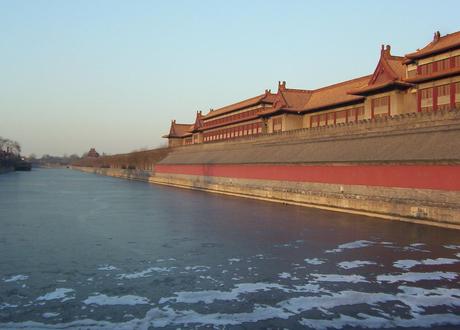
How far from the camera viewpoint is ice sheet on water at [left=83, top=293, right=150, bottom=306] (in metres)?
7.91

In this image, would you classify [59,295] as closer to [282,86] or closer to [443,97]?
[443,97]

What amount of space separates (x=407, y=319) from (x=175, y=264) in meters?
5.81

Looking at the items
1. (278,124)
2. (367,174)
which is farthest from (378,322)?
(278,124)

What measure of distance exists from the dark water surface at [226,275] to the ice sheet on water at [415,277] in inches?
1.1

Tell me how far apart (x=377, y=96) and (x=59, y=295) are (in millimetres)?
26368

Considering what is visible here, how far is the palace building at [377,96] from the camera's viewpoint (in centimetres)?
2466

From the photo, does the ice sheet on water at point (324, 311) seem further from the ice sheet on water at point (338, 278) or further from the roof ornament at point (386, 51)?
the roof ornament at point (386, 51)

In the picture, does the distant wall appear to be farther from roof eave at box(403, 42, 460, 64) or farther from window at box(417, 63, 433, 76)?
window at box(417, 63, 433, 76)

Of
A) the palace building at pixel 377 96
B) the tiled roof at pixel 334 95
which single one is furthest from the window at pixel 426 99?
the tiled roof at pixel 334 95

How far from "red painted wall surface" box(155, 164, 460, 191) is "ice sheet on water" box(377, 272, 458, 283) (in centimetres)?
931

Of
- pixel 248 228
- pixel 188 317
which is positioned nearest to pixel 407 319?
pixel 188 317

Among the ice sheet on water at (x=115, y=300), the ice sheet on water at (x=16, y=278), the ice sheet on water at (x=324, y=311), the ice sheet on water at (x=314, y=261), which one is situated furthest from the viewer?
the ice sheet on water at (x=314, y=261)

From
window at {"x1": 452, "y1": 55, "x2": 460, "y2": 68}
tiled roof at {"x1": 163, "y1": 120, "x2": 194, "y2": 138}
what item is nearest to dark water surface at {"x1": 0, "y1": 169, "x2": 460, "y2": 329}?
window at {"x1": 452, "y1": 55, "x2": 460, "y2": 68}

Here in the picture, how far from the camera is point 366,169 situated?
23844 mm
